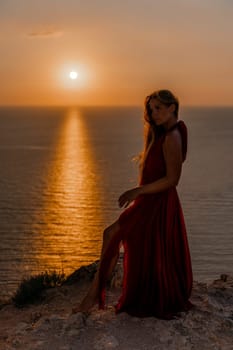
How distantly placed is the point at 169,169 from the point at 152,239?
763 millimetres

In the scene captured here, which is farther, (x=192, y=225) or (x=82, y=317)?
(x=192, y=225)

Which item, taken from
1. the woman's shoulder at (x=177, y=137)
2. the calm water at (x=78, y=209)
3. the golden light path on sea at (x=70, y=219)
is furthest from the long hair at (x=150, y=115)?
the golden light path on sea at (x=70, y=219)

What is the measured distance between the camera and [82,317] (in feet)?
18.6

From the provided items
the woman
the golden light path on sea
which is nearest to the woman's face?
the woman

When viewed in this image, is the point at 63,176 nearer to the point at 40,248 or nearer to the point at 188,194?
the point at 188,194

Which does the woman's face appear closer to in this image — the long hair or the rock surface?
the long hair

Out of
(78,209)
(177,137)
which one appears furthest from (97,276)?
(78,209)

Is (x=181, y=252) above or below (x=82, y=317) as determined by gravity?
above

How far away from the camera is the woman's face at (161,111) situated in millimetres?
5273

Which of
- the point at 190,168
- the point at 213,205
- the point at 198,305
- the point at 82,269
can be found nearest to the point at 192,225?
the point at 213,205

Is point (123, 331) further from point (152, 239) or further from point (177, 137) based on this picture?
point (177, 137)

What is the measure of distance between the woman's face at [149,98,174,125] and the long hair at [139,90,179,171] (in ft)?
0.09

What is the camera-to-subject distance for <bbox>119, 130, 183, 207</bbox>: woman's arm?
17.0ft

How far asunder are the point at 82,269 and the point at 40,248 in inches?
425
